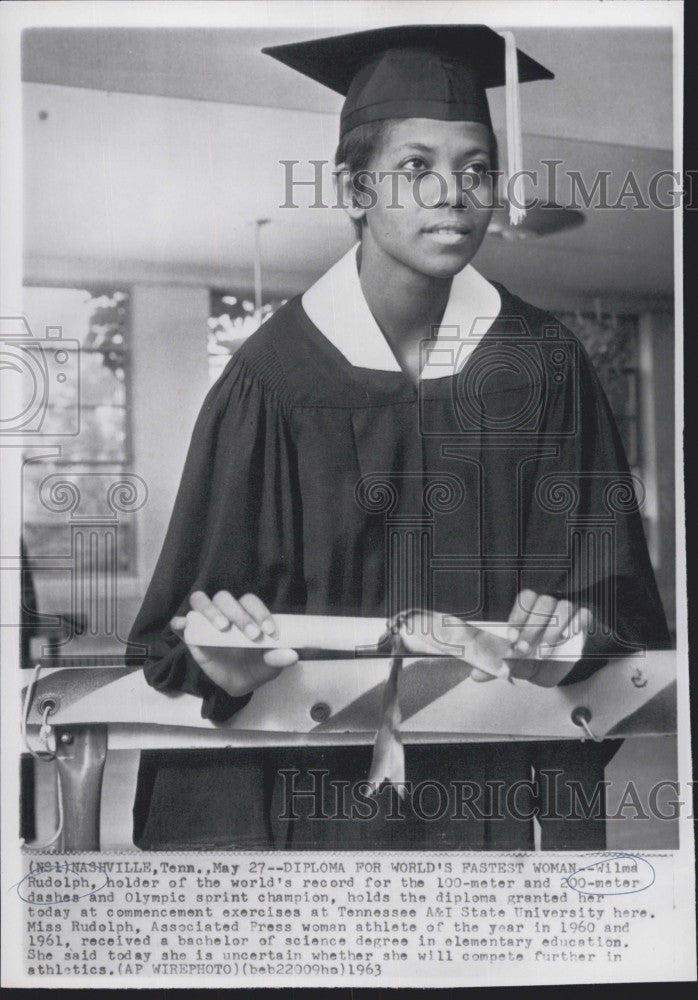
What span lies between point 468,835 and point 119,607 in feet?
1.61

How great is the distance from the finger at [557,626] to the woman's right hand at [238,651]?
0.96 feet

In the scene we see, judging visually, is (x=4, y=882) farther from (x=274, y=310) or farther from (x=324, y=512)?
(x=274, y=310)

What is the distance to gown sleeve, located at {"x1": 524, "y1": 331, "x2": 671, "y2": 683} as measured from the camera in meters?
1.12

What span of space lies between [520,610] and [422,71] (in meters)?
0.64

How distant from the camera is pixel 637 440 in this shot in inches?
45.1

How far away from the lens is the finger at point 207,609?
109 cm

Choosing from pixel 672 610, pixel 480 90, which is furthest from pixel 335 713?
pixel 480 90

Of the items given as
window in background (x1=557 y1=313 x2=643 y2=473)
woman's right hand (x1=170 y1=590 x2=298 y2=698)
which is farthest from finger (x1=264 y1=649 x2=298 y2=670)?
window in background (x1=557 y1=313 x2=643 y2=473)

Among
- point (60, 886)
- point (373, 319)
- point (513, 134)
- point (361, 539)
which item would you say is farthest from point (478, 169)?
point (60, 886)

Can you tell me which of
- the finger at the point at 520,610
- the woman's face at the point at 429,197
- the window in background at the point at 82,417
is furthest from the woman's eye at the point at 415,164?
the finger at the point at 520,610

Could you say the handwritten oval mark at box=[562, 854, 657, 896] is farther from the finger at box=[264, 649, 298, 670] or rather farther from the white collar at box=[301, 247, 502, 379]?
the white collar at box=[301, 247, 502, 379]

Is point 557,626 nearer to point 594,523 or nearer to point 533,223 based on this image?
point 594,523

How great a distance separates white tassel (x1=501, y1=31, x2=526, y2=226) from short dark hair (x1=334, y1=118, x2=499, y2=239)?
19mm

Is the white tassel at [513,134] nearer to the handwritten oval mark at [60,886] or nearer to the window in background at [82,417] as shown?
the window in background at [82,417]
